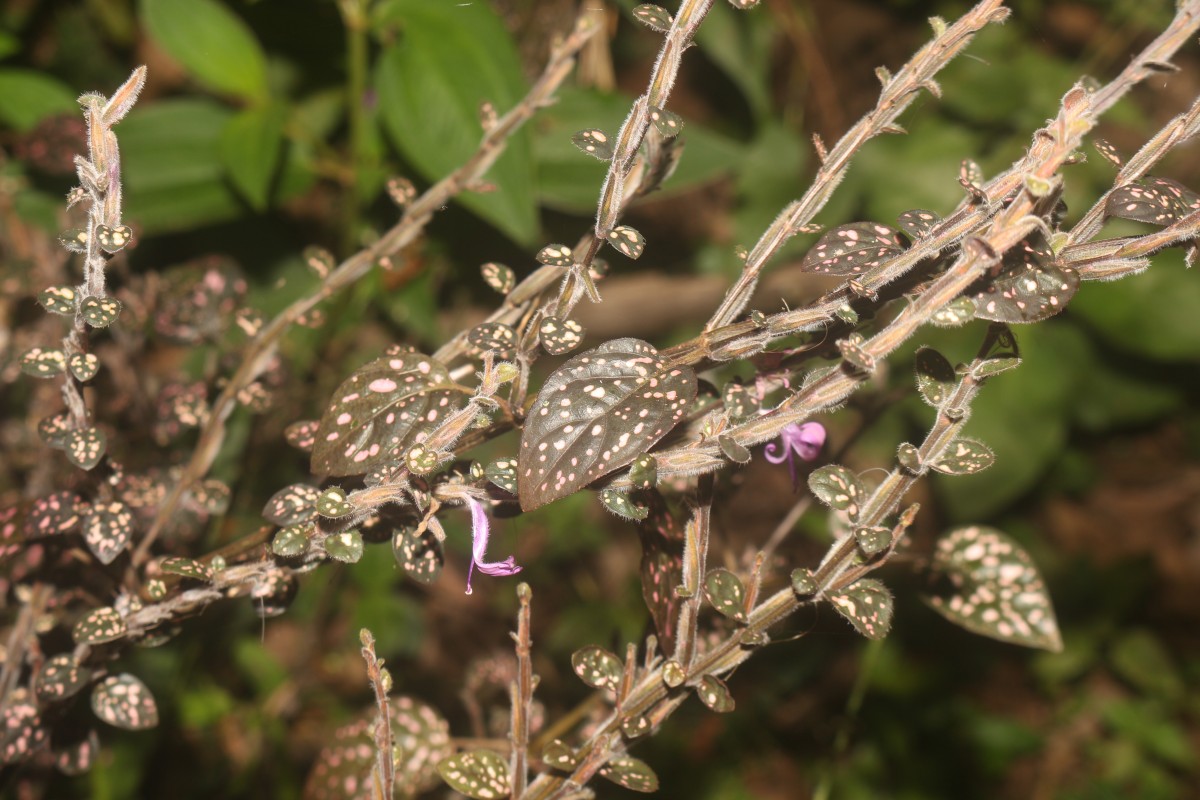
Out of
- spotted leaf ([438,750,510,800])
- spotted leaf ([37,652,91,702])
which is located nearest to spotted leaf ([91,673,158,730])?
spotted leaf ([37,652,91,702])

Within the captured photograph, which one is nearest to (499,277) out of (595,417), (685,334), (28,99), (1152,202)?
(595,417)

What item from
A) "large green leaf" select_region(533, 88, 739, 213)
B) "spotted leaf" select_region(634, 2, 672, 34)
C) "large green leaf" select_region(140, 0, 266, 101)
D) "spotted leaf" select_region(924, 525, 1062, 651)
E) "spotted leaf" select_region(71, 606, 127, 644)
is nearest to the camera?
"spotted leaf" select_region(634, 2, 672, 34)

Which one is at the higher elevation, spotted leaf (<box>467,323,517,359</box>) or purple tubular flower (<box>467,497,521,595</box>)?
spotted leaf (<box>467,323,517,359</box>)

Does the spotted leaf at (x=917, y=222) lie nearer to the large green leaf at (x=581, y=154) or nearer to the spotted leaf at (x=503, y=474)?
the spotted leaf at (x=503, y=474)

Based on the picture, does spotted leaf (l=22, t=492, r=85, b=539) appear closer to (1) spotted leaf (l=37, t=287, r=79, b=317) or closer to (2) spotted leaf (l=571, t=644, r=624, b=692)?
(1) spotted leaf (l=37, t=287, r=79, b=317)

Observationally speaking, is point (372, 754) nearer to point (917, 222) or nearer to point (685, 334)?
point (917, 222)

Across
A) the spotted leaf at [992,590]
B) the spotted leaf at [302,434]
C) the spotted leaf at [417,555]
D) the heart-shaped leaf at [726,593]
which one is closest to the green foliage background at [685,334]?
the spotted leaf at [992,590]

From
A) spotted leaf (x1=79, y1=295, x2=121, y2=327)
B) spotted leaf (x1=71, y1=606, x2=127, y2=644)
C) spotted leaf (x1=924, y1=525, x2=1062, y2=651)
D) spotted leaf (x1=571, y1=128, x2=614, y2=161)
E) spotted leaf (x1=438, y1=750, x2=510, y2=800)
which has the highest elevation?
spotted leaf (x1=571, y1=128, x2=614, y2=161)
